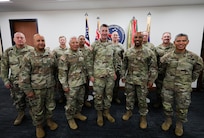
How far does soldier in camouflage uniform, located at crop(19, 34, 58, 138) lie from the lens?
1897mm

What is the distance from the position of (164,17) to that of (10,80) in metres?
4.02

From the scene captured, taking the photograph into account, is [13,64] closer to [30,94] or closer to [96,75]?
[30,94]

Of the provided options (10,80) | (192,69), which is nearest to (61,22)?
(10,80)

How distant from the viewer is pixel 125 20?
3.96 m

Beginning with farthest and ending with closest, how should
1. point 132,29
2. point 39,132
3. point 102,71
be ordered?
point 132,29
point 102,71
point 39,132

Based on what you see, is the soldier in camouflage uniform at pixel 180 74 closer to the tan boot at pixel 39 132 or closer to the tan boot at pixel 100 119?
the tan boot at pixel 100 119

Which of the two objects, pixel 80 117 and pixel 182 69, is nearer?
pixel 182 69

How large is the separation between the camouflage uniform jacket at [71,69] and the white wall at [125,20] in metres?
2.16

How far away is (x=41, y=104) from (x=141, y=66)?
1.67 m

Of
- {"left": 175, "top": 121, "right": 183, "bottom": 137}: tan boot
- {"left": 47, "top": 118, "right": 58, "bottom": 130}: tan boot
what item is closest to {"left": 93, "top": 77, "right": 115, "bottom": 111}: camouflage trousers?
{"left": 47, "top": 118, "right": 58, "bottom": 130}: tan boot

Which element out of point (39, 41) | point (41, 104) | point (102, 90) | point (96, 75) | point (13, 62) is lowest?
point (41, 104)

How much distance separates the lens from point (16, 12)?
4.38 m

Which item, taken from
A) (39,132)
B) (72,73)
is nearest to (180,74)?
(72,73)

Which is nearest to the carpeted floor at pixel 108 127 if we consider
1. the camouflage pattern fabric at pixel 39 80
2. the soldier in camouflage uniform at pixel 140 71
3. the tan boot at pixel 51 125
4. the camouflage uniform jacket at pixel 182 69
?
the tan boot at pixel 51 125
